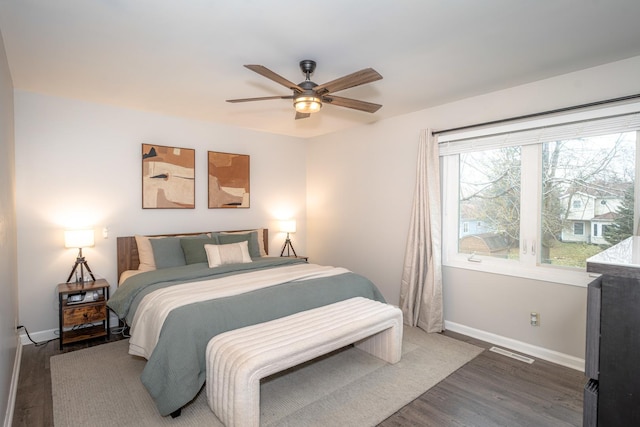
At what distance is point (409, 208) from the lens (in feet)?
13.3

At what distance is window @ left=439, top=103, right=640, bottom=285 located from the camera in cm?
270

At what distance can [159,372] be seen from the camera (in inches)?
84.7

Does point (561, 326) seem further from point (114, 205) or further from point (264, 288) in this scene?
point (114, 205)

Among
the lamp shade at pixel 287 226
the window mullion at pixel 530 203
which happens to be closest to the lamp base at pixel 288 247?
the lamp shade at pixel 287 226

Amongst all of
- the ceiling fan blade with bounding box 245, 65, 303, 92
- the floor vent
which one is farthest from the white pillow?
the floor vent

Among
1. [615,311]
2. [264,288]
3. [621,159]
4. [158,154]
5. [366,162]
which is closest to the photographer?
[615,311]

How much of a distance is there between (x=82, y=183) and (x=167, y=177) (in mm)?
863

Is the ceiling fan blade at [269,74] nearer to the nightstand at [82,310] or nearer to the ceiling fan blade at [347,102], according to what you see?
the ceiling fan blade at [347,102]

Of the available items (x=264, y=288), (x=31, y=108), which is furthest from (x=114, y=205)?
(x=264, y=288)

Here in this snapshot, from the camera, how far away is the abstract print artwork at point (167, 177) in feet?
13.1

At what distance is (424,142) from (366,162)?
3.08ft

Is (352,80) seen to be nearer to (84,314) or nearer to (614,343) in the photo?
(614,343)

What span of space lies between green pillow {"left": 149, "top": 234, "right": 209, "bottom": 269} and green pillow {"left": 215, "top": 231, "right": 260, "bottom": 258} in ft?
1.55

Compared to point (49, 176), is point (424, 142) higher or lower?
higher
